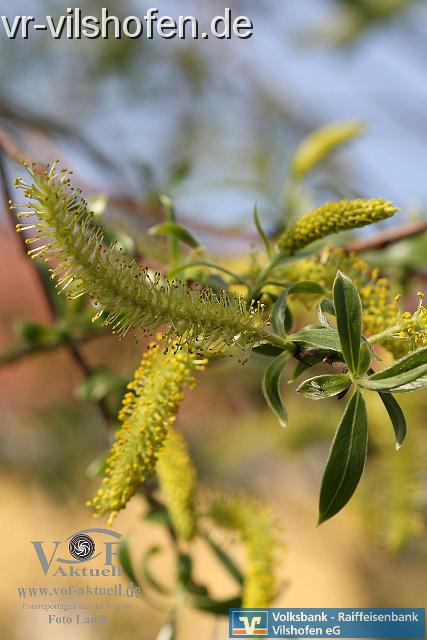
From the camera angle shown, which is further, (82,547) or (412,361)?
(82,547)

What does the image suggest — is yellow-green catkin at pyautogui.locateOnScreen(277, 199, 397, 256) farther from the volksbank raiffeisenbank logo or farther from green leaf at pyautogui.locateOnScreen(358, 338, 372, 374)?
the volksbank raiffeisenbank logo

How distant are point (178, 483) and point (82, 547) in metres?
0.19

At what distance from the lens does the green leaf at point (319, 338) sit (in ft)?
1.30

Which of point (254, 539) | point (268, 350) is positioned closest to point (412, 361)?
point (268, 350)

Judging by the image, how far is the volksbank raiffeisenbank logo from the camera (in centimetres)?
66

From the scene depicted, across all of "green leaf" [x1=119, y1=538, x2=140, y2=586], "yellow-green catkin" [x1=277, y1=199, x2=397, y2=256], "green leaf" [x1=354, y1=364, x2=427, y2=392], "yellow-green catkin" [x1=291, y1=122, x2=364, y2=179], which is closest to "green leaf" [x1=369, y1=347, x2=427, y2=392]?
"green leaf" [x1=354, y1=364, x2=427, y2=392]

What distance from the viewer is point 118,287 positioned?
36 cm

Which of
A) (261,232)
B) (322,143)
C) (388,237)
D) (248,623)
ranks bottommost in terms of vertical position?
(248,623)

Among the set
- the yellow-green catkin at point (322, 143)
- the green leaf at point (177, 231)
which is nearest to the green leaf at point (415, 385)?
the green leaf at point (177, 231)

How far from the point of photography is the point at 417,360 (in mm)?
362

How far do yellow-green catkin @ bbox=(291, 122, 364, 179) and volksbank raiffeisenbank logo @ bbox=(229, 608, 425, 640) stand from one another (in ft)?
1.77

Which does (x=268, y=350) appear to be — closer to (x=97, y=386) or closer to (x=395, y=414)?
(x=395, y=414)

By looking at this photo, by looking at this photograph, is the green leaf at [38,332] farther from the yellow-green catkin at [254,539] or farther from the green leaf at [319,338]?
the green leaf at [319,338]

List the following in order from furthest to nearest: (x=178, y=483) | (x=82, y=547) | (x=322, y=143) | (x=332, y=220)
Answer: (x=322, y=143), (x=82, y=547), (x=178, y=483), (x=332, y=220)
